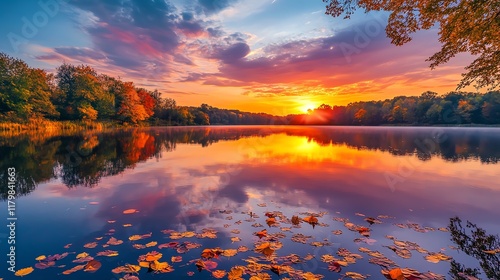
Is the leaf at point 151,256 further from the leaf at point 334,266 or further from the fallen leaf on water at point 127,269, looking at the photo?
the leaf at point 334,266

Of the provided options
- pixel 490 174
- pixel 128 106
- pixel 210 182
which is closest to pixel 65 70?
pixel 128 106

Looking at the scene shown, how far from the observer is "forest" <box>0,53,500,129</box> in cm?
5344

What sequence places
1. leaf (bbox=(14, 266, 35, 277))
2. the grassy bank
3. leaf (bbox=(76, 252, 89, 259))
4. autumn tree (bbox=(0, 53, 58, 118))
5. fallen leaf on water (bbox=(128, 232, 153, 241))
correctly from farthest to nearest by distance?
autumn tree (bbox=(0, 53, 58, 118)) → the grassy bank → fallen leaf on water (bbox=(128, 232, 153, 241)) → leaf (bbox=(76, 252, 89, 259)) → leaf (bbox=(14, 266, 35, 277))

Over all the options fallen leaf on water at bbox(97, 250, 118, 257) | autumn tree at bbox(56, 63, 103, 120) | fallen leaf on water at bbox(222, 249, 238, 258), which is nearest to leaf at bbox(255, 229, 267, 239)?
fallen leaf on water at bbox(222, 249, 238, 258)

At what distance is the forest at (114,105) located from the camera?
53.4m

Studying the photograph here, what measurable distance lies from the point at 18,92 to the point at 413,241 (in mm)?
73053

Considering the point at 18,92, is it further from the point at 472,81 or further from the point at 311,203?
the point at 472,81

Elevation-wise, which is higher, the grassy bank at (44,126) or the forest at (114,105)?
the forest at (114,105)

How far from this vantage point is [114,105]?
3078 inches

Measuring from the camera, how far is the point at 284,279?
14.1ft

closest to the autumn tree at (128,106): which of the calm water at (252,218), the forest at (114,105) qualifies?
the forest at (114,105)

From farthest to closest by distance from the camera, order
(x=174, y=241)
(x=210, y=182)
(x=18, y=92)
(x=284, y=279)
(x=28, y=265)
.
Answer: (x=18, y=92)
(x=210, y=182)
(x=174, y=241)
(x=28, y=265)
(x=284, y=279)

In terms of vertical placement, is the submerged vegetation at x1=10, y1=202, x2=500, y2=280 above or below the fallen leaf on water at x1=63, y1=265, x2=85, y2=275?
above

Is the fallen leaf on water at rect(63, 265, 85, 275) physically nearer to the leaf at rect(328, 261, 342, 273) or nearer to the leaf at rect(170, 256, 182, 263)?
the leaf at rect(170, 256, 182, 263)
